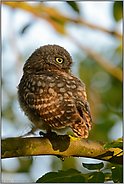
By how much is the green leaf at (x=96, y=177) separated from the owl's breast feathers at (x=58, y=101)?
31cm

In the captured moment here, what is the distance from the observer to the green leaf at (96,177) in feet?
4.38

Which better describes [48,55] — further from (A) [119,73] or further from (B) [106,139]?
(B) [106,139]

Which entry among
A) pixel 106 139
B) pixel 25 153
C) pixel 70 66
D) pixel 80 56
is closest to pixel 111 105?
pixel 106 139

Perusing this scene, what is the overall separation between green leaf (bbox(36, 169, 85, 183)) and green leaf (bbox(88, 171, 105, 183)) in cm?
4

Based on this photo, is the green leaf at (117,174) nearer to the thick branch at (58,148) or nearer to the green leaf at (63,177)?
the green leaf at (63,177)

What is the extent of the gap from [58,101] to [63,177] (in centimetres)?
51

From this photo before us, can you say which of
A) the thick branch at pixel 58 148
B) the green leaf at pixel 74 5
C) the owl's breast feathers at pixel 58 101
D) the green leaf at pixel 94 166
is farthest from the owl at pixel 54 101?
the green leaf at pixel 74 5

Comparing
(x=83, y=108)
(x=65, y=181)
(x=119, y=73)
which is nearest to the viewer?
(x=65, y=181)

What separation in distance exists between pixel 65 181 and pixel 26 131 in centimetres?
70

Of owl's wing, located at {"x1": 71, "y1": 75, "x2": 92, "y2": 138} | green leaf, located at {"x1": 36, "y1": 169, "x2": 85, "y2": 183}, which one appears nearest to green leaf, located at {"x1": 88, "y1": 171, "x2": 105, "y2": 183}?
green leaf, located at {"x1": 36, "y1": 169, "x2": 85, "y2": 183}

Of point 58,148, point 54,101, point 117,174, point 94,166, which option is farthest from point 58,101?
point 117,174

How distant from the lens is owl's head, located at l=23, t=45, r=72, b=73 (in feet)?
7.03

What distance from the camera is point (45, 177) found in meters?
1.38

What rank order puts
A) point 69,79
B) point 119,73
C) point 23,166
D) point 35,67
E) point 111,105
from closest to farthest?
1. point 69,79
2. point 35,67
3. point 119,73
4. point 23,166
5. point 111,105
